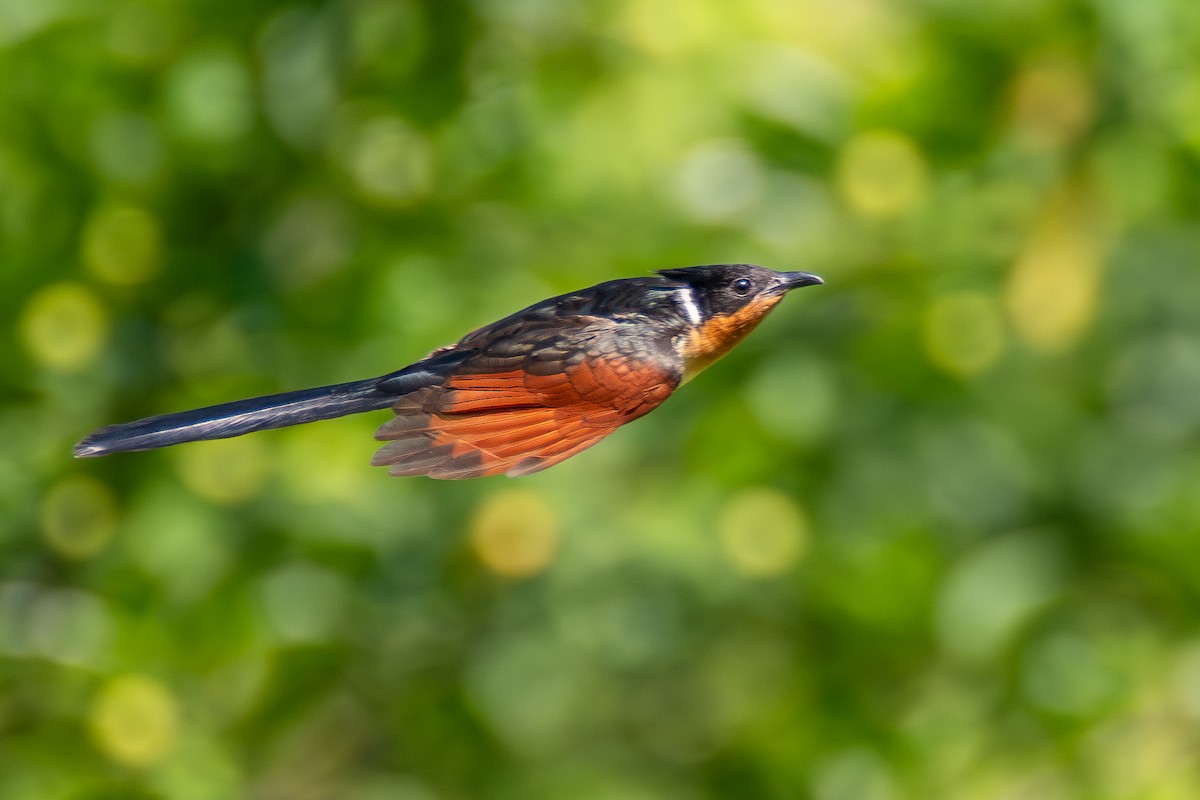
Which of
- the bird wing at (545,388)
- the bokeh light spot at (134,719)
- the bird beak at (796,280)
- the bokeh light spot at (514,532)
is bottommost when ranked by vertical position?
the bokeh light spot at (134,719)

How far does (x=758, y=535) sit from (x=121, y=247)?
1.59 meters

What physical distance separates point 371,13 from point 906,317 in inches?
55.3

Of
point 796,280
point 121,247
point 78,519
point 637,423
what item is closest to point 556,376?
point 796,280

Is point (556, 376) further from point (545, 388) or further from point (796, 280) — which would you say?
point (796, 280)

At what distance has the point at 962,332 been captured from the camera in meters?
3.15

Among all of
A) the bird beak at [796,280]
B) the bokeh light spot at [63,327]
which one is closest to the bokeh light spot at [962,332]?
the bokeh light spot at [63,327]

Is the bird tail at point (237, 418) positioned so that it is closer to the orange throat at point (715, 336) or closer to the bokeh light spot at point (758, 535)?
the orange throat at point (715, 336)

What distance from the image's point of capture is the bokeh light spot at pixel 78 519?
10.4ft

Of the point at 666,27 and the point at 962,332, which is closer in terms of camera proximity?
the point at 666,27

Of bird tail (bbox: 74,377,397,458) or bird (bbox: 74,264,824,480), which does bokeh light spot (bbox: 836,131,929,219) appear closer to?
bird (bbox: 74,264,824,480)

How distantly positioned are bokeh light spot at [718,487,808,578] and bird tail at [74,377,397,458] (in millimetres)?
2190

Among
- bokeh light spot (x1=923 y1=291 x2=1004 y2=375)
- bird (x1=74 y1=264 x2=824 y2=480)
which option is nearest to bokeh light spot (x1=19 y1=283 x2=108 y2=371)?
bokeh light spot (x1=923 y1=291 x2=1004 y2=375)

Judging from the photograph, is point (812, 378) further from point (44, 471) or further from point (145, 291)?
point (44, 471)

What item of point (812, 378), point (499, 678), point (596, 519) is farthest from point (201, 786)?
point (812, 378)
